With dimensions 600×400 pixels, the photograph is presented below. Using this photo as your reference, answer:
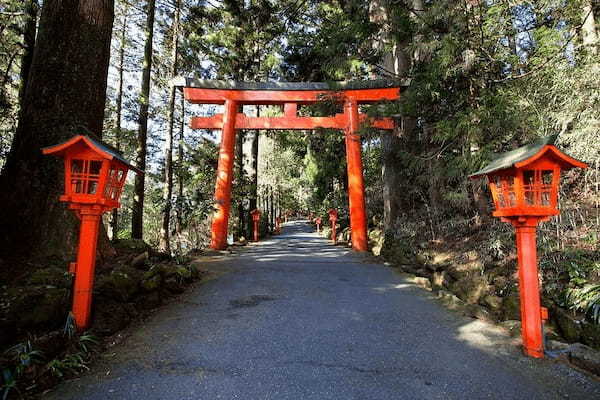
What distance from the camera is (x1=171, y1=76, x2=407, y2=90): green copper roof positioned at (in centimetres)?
816

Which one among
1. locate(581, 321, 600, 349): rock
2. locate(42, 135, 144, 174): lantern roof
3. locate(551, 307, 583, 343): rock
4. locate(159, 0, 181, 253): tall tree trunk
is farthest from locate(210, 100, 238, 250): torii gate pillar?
locate(581, 321, 600, 349): rock

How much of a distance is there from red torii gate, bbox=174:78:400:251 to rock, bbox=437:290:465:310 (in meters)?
3.98

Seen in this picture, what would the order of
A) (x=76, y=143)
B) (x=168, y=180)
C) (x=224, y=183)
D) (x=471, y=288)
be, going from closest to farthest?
(x=76, y=143) → (x=471, y=288) → (x=168, y=180) → (x=224, y=183)

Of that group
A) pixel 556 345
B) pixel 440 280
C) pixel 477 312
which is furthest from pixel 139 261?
pixel 556 345

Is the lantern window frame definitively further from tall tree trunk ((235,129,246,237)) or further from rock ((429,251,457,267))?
tall tree trunk ((235,129,246,237))

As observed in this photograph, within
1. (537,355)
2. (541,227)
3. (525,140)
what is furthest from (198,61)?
(537,355)

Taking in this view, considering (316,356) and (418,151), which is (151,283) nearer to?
(316,356)

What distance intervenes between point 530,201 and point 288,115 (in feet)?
23.3

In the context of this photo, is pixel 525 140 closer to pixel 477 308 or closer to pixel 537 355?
pixel 477 308

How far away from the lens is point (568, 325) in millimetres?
3066

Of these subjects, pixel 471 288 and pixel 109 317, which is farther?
pixel 471 288

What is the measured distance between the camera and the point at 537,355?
2.61 m

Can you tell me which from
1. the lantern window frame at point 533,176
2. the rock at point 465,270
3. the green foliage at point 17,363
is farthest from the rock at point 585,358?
the green foliage at point 17,363

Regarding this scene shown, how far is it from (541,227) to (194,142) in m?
12.9
